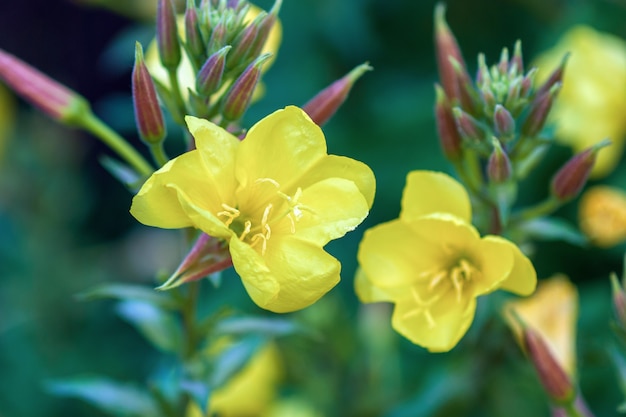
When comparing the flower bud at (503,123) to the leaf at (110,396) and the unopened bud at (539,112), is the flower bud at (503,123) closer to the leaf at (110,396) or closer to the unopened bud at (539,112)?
the unopened bud at (539,112)

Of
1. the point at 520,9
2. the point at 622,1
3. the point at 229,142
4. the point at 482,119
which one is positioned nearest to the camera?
the point at 229,142

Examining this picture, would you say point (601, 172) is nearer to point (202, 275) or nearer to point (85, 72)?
point (202, 275)

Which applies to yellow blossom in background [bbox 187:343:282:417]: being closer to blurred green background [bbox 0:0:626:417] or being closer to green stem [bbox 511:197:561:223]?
blurred green background [bbox 0:0:626:417]

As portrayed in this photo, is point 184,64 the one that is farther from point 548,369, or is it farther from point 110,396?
point 548,369

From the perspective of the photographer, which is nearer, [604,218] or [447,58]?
[447,58]

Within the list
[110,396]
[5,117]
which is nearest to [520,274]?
[110,396]

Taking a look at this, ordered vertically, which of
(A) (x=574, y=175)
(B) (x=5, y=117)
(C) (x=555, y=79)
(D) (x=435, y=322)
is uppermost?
(C) (x=555, y=79)

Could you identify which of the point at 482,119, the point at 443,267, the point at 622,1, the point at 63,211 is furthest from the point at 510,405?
the point at 63,211
